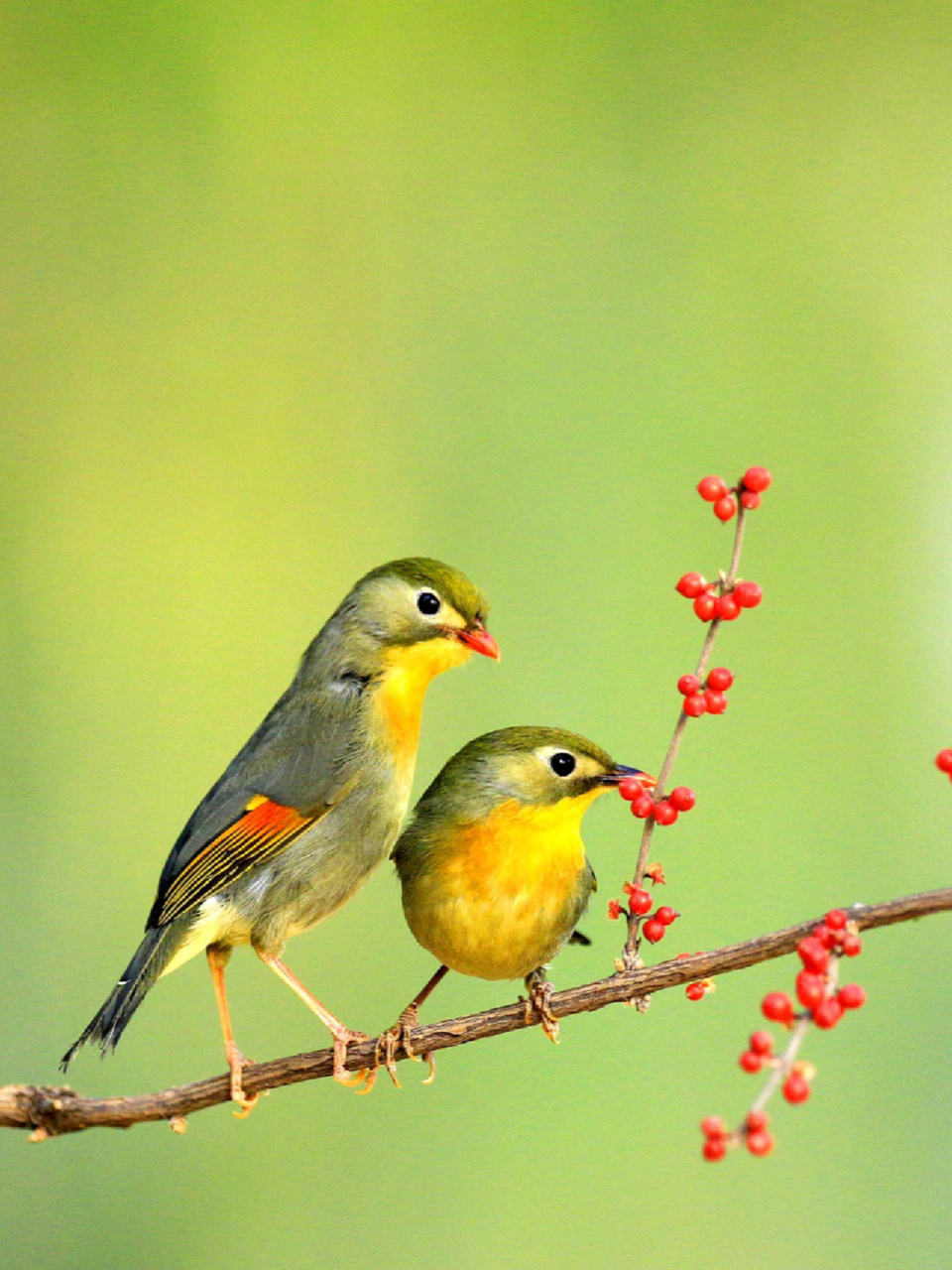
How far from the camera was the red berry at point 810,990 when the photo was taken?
41.4 inches

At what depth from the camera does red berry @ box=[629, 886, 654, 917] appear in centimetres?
132

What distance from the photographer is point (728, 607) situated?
126 centimetres

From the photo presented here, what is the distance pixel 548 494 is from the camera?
11.4 ft

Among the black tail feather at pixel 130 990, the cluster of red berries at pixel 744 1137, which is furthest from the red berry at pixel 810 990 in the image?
the black tail feather at pixel 130 990

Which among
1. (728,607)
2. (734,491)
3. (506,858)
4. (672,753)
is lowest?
(506,858)

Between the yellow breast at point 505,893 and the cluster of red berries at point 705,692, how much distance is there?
0.36 meters

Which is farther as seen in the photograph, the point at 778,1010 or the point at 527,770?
the point at 527,770

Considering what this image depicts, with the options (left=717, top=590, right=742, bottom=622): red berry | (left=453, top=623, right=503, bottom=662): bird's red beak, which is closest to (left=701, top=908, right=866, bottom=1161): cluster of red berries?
(left=717, top=590, right=742, bottom=622): red berry

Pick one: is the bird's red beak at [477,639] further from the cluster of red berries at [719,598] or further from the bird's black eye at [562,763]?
the cluster of red berries at [719,598]

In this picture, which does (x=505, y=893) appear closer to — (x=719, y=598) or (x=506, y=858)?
(x=506, y=858)

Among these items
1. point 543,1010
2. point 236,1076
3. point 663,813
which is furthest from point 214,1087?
point 663,813

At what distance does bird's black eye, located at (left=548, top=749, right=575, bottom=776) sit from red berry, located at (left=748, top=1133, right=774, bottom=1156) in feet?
2.26

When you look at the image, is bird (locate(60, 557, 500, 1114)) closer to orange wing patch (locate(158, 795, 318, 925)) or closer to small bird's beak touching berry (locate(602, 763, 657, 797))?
orange wing patch (locate(158, 795, 318, 925))

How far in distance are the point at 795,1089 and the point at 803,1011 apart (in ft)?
0.21
